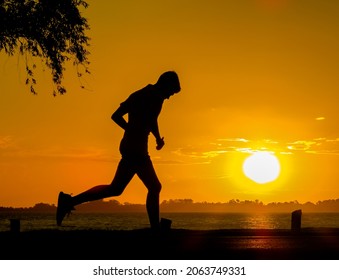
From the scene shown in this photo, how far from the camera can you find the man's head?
9.87 meters

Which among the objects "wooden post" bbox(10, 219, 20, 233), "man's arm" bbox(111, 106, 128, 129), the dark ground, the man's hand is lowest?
the dark ground

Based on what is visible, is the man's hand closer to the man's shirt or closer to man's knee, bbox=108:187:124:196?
the man's shirt

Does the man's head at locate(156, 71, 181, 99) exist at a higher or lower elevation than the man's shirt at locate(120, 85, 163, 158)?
higher

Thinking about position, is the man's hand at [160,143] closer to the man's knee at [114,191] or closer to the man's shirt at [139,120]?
the man's shirt at [139,120]

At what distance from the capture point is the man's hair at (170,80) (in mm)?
9867

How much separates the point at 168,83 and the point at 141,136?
804 mm

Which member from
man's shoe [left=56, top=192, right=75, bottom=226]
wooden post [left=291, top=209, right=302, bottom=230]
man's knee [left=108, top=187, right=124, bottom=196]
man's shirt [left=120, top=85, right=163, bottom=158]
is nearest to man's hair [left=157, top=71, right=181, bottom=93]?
man's shirt [left=120, top=85, right=163, bottom=158]

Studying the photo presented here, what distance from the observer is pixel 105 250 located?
345 inches

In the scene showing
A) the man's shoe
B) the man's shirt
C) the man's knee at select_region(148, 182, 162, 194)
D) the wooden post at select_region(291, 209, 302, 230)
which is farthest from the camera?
the wooden post at select_region(291, 209, 302, 230)

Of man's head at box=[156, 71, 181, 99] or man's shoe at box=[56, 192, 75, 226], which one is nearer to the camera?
man's head at box=[156, 71, 181, 99]

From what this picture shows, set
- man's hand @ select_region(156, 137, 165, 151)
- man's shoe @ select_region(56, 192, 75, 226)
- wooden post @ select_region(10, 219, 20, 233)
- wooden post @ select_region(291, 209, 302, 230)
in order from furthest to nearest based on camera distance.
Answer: wooden post @ select_region(10, 219, 20, 233)
wooden post @ select_region(291, 209, 302, 230)
man's shoe @ select_region(56, 192, 75, 226)
man's hand @ select_region(156, 137, 165, 151)

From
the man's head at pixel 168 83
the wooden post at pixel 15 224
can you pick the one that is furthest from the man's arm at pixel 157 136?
the wooden post at pixel 15 224

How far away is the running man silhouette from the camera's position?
9828 millimetres
